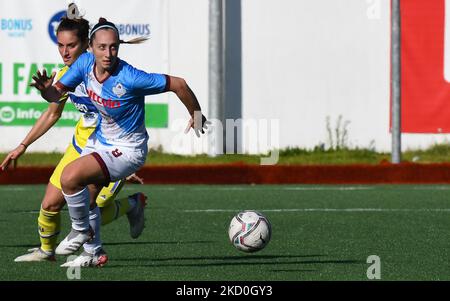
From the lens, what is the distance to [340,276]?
7.70 meters

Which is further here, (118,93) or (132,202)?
(132,202)

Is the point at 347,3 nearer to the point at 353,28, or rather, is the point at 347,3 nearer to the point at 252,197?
the point at 353,28

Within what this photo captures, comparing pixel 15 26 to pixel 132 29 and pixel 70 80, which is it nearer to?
pixel 132 29

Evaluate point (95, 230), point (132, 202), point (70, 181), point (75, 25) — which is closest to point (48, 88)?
point (70, 181)

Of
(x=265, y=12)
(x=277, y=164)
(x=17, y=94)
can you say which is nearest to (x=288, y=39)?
(x=265, y=12)

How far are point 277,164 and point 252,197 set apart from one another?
293cm

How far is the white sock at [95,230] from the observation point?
840 cm

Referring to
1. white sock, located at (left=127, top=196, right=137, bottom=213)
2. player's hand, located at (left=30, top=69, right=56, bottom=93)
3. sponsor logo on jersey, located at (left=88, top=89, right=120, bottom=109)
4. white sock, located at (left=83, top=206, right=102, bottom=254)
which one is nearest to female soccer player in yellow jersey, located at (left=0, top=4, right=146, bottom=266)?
white sock, located at (left=83, top=206, right=102, bottom=254)

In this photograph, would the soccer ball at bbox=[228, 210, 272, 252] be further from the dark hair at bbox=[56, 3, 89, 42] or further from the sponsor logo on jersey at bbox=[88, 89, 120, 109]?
the dark hair at bbox=[56, 3, 89, 42]

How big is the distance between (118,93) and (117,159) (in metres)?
0.42

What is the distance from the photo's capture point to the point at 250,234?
8734 millimetres

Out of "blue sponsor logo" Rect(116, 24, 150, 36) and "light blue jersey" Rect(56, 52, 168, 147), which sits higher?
"blue sponsor logo" Rect(116, 24, 150, 36)

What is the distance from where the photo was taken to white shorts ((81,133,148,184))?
8.08 meters

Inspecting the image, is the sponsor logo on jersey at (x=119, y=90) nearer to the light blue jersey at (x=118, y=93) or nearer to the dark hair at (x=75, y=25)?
the light blue jersey at (x=118, y=93)
